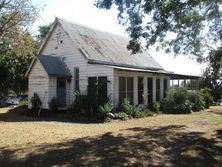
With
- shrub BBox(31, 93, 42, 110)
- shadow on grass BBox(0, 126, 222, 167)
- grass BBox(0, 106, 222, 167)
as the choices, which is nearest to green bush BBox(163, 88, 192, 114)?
shrub BBox(31, 93, 42, 110)

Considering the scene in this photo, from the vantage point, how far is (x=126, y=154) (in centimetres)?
1005

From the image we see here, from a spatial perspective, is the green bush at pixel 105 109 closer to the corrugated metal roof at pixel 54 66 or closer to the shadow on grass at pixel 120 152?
the corrugated metal roof at pixel 54 66

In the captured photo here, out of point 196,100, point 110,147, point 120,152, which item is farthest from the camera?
point 196,100

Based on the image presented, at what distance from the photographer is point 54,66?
2427cm

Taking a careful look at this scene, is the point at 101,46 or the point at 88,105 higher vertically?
the point at 101,46

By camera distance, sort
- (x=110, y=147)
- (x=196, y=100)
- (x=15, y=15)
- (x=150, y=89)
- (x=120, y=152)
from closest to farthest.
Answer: (x=120, y=152), (x=110, y=147), (x=15, y=15), (x=150, y=89), (x=196, y=100)

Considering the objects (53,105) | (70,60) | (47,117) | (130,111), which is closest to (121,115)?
(130,111)

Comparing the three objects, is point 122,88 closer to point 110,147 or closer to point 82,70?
point 82,70

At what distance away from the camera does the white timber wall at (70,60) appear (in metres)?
23.2

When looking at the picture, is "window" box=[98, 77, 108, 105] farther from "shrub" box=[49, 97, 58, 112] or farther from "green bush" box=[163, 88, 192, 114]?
"green bush" box=[163, 88, 192, 114]

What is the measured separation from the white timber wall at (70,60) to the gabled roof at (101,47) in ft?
1.32

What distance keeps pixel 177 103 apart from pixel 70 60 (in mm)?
8664

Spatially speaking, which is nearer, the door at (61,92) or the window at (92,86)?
the window at (92,86)

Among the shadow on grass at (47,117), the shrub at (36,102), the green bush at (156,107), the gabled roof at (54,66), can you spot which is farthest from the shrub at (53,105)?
the green bush at (156,107)
